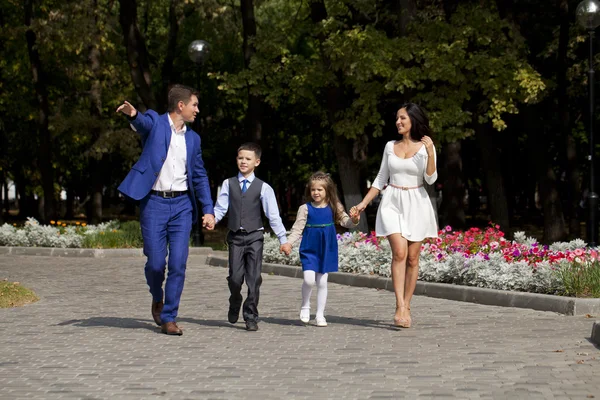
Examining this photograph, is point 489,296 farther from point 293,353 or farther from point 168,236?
point 293,353

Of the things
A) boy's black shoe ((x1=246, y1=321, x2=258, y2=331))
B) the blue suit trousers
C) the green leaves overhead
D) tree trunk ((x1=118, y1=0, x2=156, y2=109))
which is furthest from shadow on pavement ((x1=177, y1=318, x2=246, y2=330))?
tree trunk ((x1=118, y1=0, x2=156, y2=109))

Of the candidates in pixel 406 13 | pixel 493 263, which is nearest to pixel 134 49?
pixel 406 13

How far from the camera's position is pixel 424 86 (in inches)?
945

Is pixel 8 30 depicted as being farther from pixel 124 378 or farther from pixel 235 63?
pixel 124 378

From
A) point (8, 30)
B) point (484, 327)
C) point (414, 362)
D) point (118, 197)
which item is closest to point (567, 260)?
point (484, 327)

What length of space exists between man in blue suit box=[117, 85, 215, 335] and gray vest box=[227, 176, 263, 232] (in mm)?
453

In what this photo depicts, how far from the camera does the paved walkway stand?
285 inches

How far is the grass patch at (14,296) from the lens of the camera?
41.8 ft

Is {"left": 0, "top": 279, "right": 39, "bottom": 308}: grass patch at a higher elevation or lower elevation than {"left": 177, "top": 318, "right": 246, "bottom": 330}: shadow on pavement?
higher

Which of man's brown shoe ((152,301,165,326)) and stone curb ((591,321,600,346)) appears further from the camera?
man's brown shoe ((152,301,165,326))

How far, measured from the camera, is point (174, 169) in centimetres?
998

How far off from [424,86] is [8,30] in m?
17.2

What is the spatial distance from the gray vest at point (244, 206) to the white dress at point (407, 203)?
3.53ft

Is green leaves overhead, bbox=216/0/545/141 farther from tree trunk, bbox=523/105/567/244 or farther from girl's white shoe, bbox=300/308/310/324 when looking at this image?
girl's white shoe, bbox=300/308/310/324
